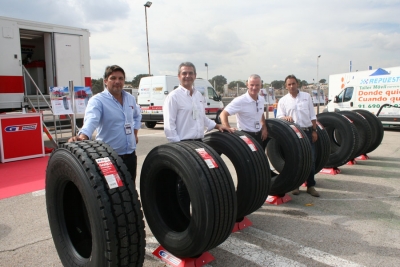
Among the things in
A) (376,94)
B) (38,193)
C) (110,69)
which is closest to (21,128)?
(38,193)

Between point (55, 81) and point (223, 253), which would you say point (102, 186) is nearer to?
point (223, 253)

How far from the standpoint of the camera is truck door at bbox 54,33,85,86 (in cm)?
1006

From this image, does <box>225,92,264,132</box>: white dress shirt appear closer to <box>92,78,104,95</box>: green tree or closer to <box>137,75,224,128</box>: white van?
<box>137,75,224,128</box>: white van

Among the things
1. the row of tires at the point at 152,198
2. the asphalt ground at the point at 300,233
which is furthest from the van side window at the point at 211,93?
the row of tires at the point at 152,198

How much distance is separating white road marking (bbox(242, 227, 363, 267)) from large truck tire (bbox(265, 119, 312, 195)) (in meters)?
1.06

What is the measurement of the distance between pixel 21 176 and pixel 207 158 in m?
5.41

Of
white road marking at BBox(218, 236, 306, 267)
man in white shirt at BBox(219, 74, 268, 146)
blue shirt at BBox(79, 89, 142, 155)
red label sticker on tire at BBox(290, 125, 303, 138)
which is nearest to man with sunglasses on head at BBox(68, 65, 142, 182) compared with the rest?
blue shirt at BBox(79, 89, 142, 155)

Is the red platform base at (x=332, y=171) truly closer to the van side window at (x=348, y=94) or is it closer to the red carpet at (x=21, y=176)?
the red carpet at (x=21, y=176)

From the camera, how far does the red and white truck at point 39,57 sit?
9055mm

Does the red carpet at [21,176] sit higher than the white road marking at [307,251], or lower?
higher

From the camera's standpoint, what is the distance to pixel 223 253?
3.43m

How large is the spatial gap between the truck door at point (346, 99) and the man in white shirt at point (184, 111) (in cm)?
1242

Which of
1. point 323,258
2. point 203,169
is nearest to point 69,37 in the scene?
point 203,169

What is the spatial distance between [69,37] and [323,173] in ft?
27.9
